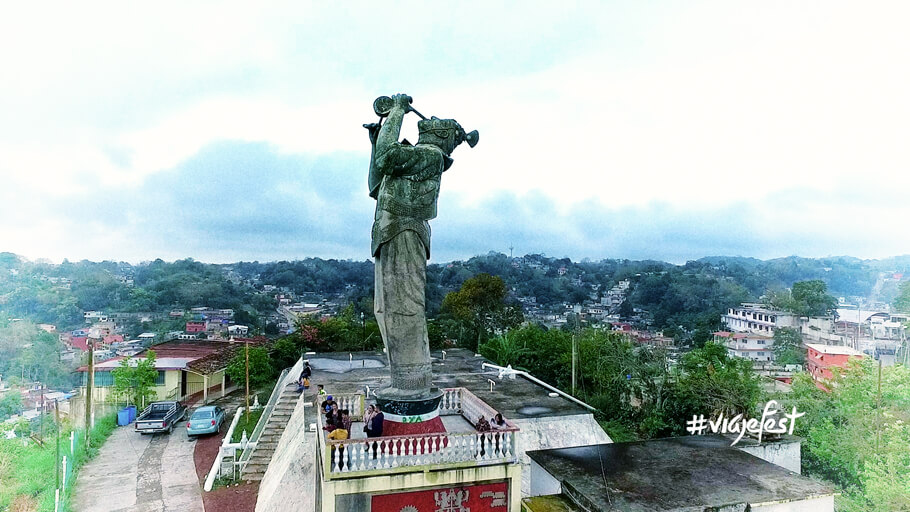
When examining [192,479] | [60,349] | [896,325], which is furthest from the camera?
[60,349]

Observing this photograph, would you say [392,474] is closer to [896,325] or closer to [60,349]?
[896,325]

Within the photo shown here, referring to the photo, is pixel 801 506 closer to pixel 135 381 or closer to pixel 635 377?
pixel 635 377

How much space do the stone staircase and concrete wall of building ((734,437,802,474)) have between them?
1208 cm

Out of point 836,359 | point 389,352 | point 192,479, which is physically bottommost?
point 192,479

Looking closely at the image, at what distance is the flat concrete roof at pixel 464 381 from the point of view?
13.1 meters

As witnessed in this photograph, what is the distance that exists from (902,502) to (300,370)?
16.6 metres

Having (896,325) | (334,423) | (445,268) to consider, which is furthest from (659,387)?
(445,268)

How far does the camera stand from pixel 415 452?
6684 millimetres

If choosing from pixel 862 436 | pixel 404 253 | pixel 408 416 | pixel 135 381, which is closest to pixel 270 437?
pixel 408 416

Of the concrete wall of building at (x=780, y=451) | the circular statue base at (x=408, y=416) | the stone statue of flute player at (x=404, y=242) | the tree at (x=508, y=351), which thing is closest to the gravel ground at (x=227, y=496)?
the circular statue base at (x=408, y=416)

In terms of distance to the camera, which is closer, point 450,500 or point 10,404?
point 450,500

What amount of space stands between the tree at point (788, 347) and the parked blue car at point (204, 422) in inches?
1122

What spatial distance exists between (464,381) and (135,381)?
15.4 m

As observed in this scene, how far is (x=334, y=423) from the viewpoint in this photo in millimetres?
7398
